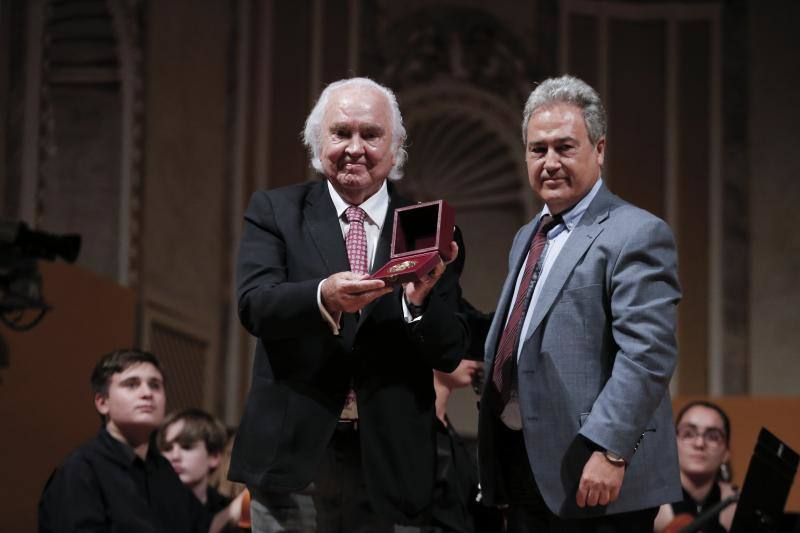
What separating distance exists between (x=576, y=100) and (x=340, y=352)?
0.80m

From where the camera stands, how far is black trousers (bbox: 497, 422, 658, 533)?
8.18ft

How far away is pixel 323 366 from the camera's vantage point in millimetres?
2578

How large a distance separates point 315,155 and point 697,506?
2486mm

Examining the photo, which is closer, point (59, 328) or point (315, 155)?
point (315, 155)

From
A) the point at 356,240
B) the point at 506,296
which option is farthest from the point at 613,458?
the point at 356,240

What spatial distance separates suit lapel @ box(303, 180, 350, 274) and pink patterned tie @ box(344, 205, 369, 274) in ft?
0.08

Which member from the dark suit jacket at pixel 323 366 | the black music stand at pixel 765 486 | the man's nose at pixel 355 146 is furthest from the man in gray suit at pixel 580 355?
the black music stand at pixel 765 486

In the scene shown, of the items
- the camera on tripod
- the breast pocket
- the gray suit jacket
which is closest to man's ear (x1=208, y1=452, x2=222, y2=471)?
the camera on tripod

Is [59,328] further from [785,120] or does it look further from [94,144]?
[785,120]

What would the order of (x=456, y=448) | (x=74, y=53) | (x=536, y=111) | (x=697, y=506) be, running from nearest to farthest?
(x=536, y=111) < (x=456, y=448) < (x=697, y=506) < (x=74, y=53)

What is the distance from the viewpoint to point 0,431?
16.7ft

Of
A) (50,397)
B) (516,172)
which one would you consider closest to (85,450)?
(50,397)

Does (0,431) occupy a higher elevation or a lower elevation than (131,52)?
lower

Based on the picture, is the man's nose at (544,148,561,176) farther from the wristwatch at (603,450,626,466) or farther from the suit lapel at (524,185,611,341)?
the wristwatch at (603,450,626,466)
